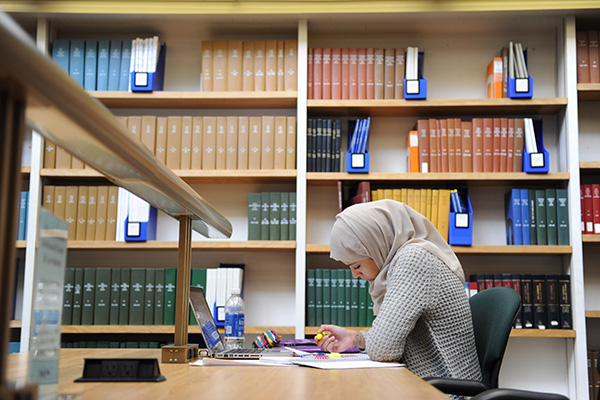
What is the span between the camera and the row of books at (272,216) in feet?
11.5

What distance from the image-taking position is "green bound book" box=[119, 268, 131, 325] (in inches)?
135

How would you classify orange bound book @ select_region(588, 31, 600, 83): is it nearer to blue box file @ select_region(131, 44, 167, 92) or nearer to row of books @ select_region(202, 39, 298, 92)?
row of books @ select_region(202, 39, 298, 92)

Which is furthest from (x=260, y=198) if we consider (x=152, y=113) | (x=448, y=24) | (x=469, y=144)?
(x=448, y=24)

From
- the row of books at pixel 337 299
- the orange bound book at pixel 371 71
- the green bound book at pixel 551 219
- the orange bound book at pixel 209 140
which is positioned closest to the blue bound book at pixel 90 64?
the orange bound book at pixel 209 140

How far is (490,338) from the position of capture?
192 centimetres

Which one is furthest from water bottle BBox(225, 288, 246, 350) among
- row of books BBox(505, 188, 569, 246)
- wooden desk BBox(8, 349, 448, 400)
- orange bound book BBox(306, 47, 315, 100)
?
row of books BBox(505, 188, 569, 246)

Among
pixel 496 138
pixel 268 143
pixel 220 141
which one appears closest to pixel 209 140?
pixel 220 141

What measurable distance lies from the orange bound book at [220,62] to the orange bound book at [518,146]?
165 centimetres

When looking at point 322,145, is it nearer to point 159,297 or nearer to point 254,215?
point 254,215

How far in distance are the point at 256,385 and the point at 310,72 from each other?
268 cm

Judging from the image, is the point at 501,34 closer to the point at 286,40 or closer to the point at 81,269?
the point at 286,40

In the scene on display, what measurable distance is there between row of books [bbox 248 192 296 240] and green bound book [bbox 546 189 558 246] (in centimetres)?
138

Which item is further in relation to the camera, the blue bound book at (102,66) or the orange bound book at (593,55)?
the blue bound book at (102,66)

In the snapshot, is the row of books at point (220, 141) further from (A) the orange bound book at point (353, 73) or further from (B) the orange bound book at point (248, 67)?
(A) the orange bound book at point (353, 73)
